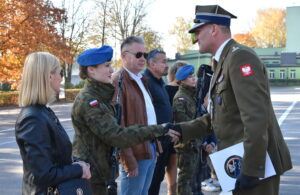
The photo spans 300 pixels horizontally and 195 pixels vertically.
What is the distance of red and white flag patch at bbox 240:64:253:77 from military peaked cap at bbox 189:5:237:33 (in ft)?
1.53

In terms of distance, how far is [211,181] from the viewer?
672 centimetres

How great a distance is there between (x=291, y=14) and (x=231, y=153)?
8571cm

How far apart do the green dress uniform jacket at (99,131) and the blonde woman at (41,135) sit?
0.41 m

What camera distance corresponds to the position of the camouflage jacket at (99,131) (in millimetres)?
Result: 3225

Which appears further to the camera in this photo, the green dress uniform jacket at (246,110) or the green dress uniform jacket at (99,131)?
the green dress uniform jacket at (99,131)

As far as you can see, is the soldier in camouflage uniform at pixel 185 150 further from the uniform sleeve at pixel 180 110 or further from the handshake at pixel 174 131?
the handshake at pixel 174 131

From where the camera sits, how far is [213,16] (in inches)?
117

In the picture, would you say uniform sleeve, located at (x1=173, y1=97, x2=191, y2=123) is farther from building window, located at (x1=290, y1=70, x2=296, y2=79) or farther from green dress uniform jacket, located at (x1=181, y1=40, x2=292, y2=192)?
building window, located at (x1=290, y1=70, x2=296, y2=79)

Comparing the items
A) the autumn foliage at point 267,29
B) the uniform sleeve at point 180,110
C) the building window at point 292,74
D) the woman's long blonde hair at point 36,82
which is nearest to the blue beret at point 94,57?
the woman's long blonde hair at point 36,82

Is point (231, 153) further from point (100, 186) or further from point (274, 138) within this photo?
point (100, 186)

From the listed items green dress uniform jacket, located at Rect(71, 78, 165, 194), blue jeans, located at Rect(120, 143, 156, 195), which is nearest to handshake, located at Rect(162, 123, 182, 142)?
green dress uniform jacket, located at Rect(71, 78, 165, 194)

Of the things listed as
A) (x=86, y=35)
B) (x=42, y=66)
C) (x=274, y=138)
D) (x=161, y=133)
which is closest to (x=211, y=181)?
(x=161, y=133)

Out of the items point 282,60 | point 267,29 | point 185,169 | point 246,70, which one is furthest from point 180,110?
point 267,29

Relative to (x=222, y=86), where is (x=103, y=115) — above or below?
below
